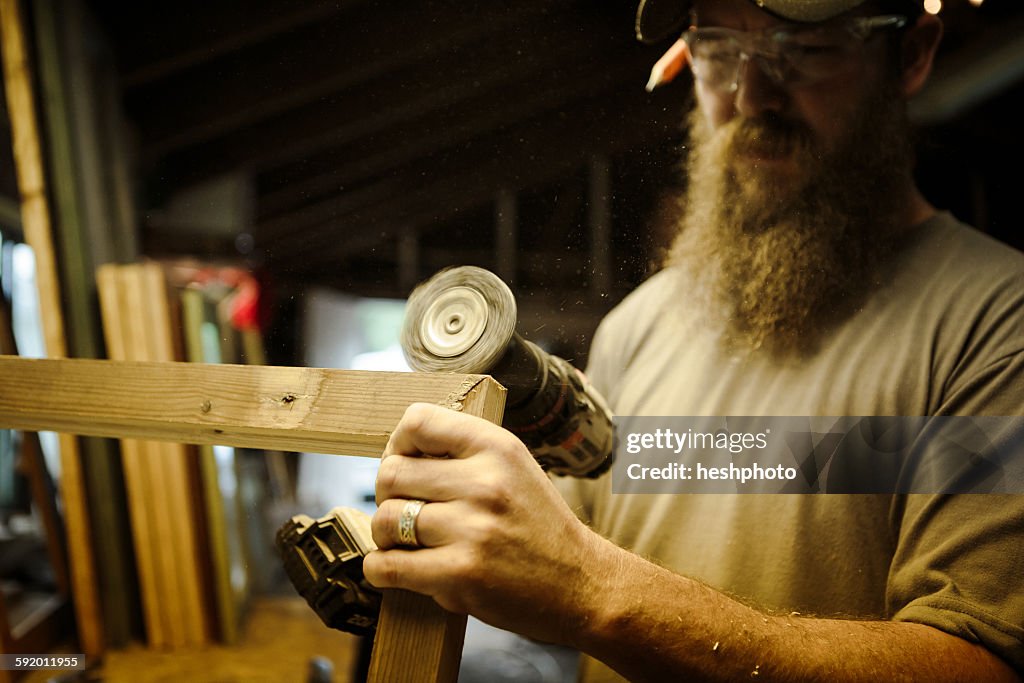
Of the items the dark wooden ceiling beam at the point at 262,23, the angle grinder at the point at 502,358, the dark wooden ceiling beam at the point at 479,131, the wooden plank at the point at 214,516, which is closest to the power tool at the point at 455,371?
the angle grinder at the point at 502,358

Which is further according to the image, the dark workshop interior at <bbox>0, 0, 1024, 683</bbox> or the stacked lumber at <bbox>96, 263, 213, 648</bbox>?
the stacked lumber at <bbox>96, 263, 213, 648</bbox>

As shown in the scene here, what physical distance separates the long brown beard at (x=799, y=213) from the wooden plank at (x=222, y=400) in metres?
0.46

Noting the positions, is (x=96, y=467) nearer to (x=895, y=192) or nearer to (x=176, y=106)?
(x=176, y=106)

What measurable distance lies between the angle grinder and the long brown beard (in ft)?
0.85

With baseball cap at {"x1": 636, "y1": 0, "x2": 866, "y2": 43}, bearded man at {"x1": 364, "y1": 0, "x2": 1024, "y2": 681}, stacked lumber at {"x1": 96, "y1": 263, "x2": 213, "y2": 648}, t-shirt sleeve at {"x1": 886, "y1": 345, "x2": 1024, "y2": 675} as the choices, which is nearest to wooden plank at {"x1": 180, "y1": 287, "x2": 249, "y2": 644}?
stacked lumber at {"x1": 96, "y1": 263, "x2": 213, "y2": 648}

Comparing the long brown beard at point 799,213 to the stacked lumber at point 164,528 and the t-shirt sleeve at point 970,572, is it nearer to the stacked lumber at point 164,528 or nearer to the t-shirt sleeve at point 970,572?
the t-shirt sleeve at point 970,572

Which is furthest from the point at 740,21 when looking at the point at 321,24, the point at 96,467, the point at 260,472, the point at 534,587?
the point at 260,472

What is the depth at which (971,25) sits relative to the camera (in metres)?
0.90

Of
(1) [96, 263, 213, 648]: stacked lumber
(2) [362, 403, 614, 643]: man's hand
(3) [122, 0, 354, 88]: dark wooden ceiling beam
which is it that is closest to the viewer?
(2) [362, 403, 614, 643]: man's hand

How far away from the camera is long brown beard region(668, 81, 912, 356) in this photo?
35.3 inches

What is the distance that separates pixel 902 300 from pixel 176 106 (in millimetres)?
1454

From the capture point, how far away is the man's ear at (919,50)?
879 millimetres

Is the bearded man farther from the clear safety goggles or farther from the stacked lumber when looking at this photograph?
the stacked lumber

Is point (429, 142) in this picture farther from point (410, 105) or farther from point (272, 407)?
point (272, 407)
